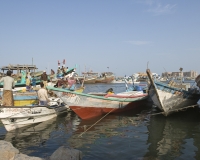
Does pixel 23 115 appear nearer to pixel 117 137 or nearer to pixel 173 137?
pixel 117 137

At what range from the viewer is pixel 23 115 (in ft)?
32.6

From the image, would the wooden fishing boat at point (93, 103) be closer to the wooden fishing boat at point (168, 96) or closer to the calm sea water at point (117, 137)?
the calm sea water at point (117, 137)

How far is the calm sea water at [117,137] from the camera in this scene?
7039mm

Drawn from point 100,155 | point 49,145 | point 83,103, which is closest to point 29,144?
point 49,145

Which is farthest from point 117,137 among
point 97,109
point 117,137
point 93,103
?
point 97,109

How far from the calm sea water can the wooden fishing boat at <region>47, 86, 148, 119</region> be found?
1.76 ft

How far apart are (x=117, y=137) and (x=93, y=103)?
11.6ft

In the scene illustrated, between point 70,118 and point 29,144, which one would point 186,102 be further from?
point 29,144

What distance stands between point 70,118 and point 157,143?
6.41 meters

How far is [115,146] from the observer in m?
7.72

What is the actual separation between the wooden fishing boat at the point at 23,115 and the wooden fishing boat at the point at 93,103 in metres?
1.24

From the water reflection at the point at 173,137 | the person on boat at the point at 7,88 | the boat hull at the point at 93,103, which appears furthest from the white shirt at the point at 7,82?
the water reflection at the point at 173,137

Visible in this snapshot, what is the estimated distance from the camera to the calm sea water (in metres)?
7.04

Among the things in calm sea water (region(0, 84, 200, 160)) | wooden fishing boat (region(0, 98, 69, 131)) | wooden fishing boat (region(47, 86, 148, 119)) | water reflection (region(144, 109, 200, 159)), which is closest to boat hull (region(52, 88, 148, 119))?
wooden fishing boat (region(47, 86, 148, 119))
